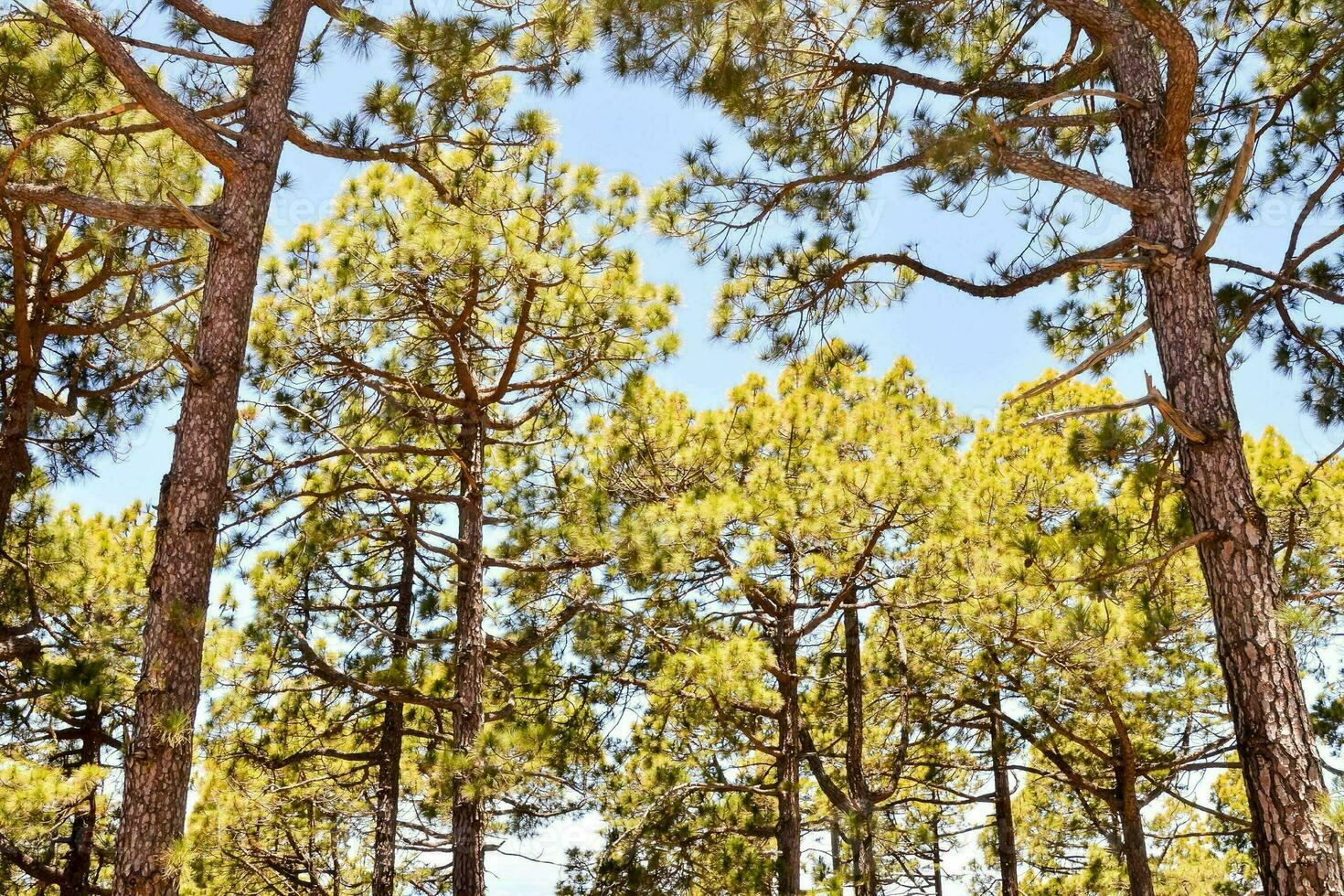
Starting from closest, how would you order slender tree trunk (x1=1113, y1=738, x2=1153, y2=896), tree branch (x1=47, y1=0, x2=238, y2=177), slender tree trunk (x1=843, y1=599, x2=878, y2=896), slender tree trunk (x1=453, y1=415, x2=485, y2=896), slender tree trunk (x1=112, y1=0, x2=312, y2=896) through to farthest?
slender tree trunk (x1=112, y1=0, x2=312, y2=896) < tree branch (x1=47, y1=0, x2=238, y2=177) < slender tree trunk (x1=453, y1=415, x2=485, y2=896) < slender tree trunk (x1=843, y1=599, x2=878, y2=896) < slender tree trunk (x1=1113, y1=738, x2=1153, y2=896)

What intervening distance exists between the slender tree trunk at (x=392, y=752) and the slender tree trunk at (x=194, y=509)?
2.00 meters

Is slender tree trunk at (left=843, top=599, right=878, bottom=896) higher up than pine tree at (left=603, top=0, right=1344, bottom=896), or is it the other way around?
pine tree at (left=603, top=0, right=1344, bottom=896)

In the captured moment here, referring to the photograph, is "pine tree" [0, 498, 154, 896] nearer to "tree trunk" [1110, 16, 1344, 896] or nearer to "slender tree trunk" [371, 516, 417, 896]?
"slender tree trunk" [371, 516, 417, 896]

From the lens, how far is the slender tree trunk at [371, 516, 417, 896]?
7.12 m

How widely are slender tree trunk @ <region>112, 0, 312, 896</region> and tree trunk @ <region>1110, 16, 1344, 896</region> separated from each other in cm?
399

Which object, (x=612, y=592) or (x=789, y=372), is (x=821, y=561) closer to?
(x=612, y=592)

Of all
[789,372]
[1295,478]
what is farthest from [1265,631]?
[789,372]

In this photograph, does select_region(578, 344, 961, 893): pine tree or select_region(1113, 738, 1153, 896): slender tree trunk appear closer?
select_region(578, 344, 961, 893): pine tree

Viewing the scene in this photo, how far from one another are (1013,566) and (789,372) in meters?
3.37

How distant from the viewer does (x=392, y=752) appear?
801 centimetres

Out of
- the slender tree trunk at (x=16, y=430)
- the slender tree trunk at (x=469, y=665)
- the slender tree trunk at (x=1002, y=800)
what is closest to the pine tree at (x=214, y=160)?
the slender tree trunk at (x=16, y=430)

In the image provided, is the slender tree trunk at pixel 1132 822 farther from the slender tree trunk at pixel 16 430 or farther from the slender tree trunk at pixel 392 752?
the slender tree trunk at pixel 16 430

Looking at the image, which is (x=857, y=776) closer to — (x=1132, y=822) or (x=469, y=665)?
(x=469, y=665)

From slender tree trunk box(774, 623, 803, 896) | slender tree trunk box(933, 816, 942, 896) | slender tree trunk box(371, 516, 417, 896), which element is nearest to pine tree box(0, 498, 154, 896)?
slender tree trunk box(371, 516, 417, 896)
